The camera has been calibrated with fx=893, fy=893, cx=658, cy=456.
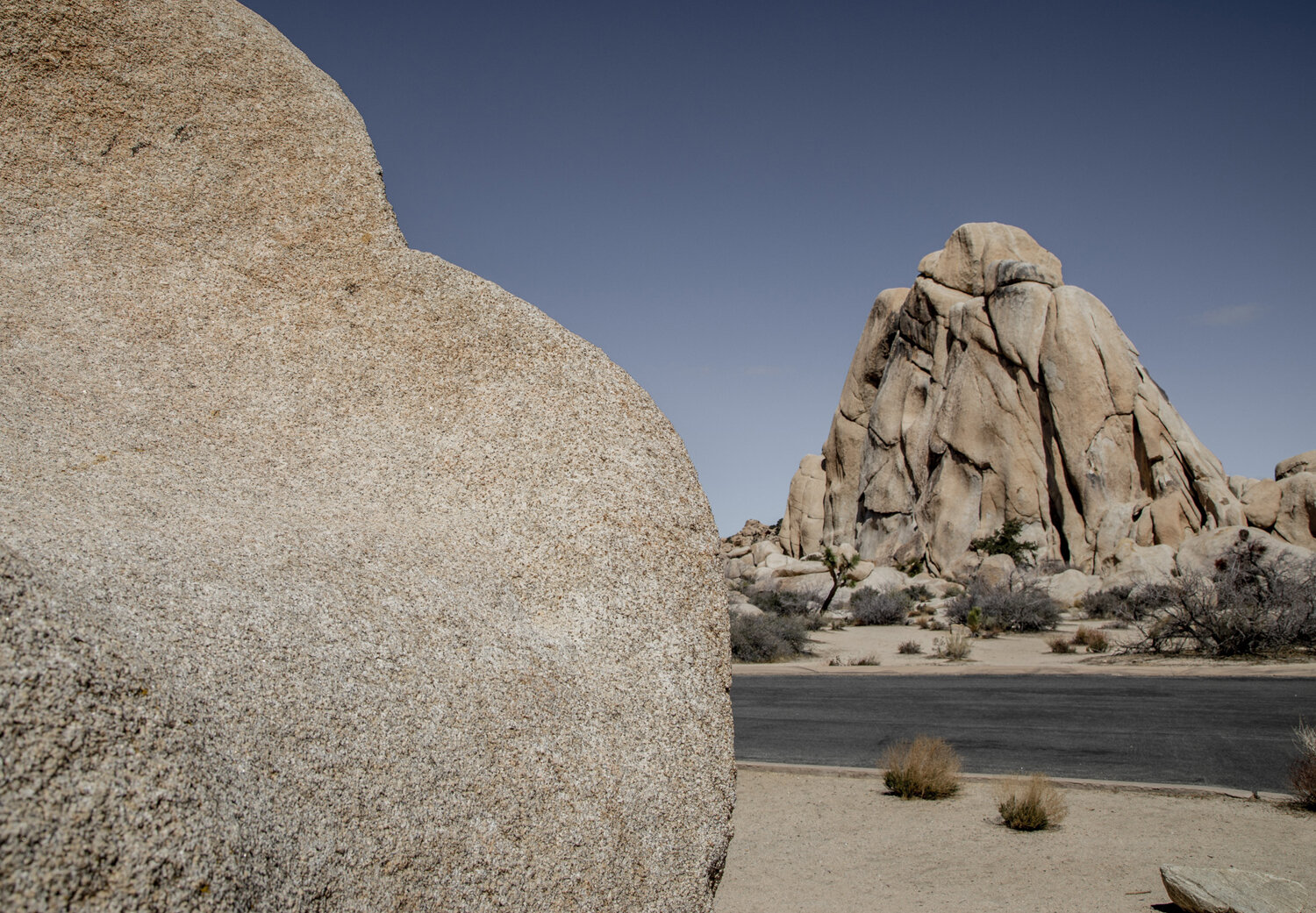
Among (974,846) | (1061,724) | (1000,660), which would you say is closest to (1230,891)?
(974,846)

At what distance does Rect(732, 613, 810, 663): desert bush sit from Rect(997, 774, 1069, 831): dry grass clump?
13.7m

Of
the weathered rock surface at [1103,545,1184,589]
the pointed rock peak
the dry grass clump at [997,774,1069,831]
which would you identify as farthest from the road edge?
the pointed rock peak

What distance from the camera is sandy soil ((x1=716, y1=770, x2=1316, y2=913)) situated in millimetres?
5336

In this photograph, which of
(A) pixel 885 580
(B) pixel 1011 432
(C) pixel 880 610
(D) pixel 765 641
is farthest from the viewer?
(B) pixel 1011 432

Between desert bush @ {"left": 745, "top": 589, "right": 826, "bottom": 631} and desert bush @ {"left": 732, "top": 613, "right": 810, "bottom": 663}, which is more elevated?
desert bush @ {"left": 745, "top": 589, "right": 826, "bottom": 631}

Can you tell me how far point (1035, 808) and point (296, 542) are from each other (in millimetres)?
6084

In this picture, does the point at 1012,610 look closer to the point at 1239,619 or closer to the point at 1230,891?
the point at 1239,619

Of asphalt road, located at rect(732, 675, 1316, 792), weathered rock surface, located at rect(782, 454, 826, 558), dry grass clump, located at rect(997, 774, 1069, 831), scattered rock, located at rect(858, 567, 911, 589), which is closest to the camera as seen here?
dry grass clump, located at rect(997, 774, 1069, 831)

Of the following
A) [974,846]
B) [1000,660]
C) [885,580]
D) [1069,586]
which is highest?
[885,580]

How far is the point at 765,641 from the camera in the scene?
20844 millimetres

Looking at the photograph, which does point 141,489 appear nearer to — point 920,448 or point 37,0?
point 37,0

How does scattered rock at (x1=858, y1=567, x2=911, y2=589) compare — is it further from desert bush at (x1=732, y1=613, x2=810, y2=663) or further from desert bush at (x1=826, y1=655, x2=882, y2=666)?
desert bush at (x1=826, y1=655, x2=882, y2=666)

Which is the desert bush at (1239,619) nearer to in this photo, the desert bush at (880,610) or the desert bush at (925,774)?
the desert bush at (880,610)

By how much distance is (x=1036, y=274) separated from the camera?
4262 cm
